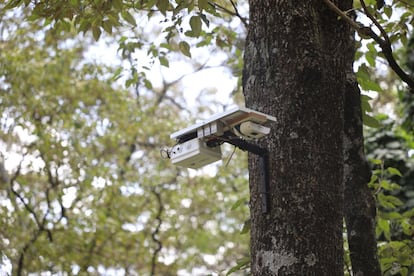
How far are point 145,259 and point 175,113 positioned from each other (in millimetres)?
3019

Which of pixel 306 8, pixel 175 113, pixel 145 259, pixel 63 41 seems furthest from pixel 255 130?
pixel 175 113

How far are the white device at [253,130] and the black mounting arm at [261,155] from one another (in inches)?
2.8

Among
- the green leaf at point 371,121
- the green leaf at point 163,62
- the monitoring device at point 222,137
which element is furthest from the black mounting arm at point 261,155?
the green leaf at point 163,62

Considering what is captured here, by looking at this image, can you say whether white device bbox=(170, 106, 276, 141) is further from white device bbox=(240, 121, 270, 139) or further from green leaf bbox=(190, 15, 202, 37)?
green leaf bbox=(190, 15, 202, 37)

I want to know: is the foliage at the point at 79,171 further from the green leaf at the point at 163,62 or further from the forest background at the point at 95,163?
the green leaf at the point at 163,62

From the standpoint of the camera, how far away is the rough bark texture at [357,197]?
2.94 metres

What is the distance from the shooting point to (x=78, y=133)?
8609 mm

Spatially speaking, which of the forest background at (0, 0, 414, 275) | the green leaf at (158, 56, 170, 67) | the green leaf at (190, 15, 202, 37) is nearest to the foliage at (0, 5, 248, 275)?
the forest background at (0, 0, 414, 275)

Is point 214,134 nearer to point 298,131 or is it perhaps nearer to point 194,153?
point 194,153

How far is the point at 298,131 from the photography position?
2219mm

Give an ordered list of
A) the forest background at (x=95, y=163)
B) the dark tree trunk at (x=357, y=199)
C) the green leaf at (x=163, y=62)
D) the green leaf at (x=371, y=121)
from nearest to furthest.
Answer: the dark tree trunk at (x=357, y=199), the green leaf at (x=371, y=121), the green leaf at (x=163, y=62), the forest background at (x=95, y=163)

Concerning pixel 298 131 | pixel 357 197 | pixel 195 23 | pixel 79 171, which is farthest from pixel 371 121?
pixel 79 171

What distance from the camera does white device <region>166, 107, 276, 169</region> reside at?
2.09 meters

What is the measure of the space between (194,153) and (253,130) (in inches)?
8.6
